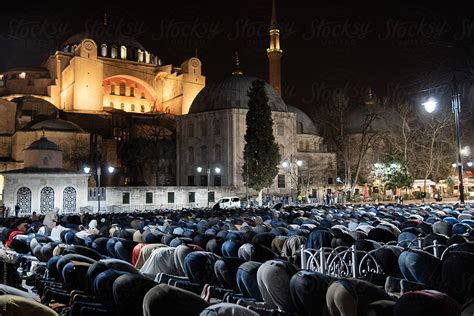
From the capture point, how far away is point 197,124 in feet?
168

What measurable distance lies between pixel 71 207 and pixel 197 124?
71.5 feet

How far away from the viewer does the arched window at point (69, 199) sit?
104 feet

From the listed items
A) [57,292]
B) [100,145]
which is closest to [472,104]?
[57,292]

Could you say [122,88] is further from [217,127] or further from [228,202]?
[228,202]

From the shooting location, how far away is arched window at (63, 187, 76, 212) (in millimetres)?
31578

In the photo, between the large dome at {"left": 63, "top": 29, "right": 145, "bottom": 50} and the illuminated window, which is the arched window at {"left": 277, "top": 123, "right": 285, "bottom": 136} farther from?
the large dome at {"left": 63, "top": 29, "right": 145, "bottom": 50}

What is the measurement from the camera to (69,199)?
31.7 meters

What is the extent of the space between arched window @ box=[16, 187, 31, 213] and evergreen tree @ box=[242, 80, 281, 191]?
17906mm

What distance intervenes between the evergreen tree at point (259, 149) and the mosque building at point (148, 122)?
14.8ft

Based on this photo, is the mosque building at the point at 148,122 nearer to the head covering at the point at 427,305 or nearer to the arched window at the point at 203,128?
the arched window at the point at 203,128

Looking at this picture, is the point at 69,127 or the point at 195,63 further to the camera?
the point at 195,63

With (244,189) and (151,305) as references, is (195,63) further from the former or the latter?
(151,305)

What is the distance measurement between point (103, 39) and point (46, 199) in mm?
44256

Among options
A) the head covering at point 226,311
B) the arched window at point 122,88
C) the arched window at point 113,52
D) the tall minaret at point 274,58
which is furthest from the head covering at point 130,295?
the arched window at point 113,52
